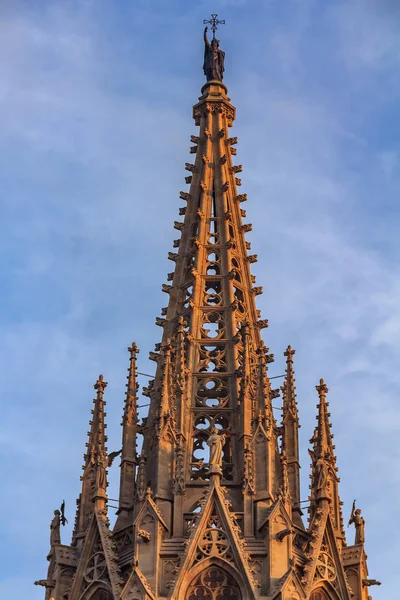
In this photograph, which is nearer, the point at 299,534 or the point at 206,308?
the point at 299,534

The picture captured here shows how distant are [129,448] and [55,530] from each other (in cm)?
417

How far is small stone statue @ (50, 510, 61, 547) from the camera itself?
71.2 meters

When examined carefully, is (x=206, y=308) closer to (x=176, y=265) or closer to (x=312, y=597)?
(x=176, y=265)

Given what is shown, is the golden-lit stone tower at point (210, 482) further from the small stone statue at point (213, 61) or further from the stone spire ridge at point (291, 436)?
the small stone statue at point (213, 61)

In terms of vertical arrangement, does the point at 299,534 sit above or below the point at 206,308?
below

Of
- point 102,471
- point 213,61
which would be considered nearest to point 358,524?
point 102,471

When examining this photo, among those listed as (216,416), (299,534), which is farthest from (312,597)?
(216,416)

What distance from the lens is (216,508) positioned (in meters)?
69.0

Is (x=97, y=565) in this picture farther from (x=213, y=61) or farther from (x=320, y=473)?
(x=213, y=61)

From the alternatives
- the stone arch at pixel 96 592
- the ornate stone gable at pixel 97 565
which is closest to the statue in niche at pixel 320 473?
the ornate stone gable at pixel 97 565

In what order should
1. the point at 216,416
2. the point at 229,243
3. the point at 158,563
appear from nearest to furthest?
the point at 158,563 < the point at 216,416 < the point at 229,243

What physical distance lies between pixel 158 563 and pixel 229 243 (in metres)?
16.5

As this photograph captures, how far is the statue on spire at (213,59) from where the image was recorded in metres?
86.1

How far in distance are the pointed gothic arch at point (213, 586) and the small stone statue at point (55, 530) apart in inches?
245
